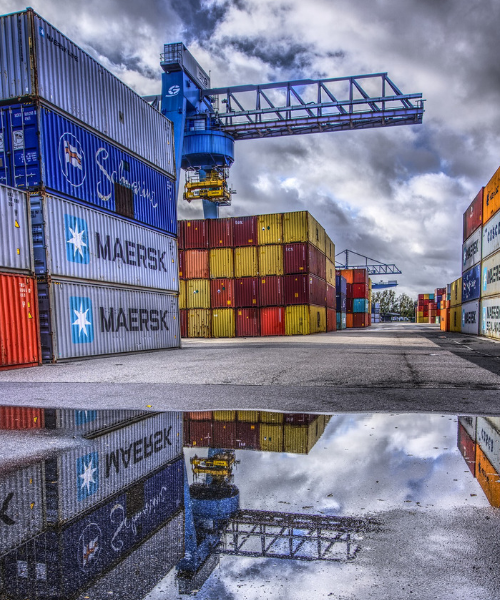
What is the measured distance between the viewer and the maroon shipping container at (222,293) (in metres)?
31.5

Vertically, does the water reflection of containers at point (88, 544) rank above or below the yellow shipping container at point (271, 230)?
below

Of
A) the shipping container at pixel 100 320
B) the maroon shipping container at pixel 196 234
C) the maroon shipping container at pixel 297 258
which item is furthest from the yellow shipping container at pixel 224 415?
the maroon shipping container at pixel 196 234

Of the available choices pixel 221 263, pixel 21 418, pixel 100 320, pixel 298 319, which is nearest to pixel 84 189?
pixel 100 320

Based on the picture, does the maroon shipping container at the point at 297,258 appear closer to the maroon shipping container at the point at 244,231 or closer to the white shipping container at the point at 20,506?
the maroon shipping container at the point at 244,231

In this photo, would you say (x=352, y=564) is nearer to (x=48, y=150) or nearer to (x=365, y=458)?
(x=365, y=458)

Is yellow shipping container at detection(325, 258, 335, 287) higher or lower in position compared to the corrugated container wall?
lower

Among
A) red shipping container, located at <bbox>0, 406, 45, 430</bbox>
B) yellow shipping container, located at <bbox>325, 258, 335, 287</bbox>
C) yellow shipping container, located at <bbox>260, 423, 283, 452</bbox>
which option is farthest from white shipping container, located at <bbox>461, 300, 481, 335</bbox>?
red shipping container, located at <bbox>0, 406, 45, 430</bbox>

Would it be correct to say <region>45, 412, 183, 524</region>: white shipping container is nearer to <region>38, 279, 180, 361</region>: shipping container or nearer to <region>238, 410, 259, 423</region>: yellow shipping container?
<region>238, 410, 259, 423</region>: yellow shipping container

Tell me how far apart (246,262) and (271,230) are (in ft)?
9.24

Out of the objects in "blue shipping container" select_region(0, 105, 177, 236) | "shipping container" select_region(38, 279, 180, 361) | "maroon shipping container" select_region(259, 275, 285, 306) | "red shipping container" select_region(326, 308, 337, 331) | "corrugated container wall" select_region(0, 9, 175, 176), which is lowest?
"red shipping container" select_region(326, 308, 337, 331)

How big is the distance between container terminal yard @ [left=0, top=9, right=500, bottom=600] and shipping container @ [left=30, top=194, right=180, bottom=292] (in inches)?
2.6

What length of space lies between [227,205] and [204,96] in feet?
27.2

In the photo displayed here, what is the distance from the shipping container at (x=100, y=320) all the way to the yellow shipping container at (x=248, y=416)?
904 cm

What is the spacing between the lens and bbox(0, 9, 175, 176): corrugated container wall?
12414 mm
